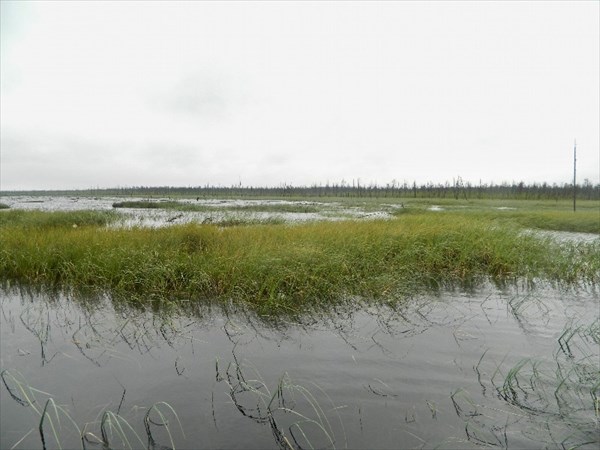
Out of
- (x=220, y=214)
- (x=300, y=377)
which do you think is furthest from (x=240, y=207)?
(x=300, y=377)

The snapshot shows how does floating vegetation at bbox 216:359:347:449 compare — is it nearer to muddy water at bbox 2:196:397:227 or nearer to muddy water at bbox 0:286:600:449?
muddy water at bbox 0:286:600:449

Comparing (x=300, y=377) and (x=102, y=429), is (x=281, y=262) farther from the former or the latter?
(x=102, y=429)

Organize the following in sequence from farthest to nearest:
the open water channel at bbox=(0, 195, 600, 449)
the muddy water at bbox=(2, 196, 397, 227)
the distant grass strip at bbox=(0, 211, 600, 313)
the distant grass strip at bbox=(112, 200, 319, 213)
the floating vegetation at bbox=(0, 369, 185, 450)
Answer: the distant grass strip at bbox=(112, 200, 319, 213) < the muddy water at bbox=(2, 196, 397, 227) < the distant grass strip at bbox=(0, 211, 600, 313) < the open water channel at bbox=(0, 195, 600, 449) < the floating vegetation at bbox=(0, 369, 185, 450)

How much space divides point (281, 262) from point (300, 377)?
409 cm

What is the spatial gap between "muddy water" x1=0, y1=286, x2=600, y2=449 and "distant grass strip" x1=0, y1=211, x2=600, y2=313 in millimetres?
937

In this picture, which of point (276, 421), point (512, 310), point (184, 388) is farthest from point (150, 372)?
point (512, 310)

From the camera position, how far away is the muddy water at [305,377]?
332cm

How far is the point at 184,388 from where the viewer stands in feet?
13.5

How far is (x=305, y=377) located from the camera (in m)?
4.36

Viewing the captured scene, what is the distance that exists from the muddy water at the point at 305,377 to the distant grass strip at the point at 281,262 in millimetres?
937

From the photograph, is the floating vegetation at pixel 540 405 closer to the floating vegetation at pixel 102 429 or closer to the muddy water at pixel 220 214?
the floating vegetation at pixel 102 429

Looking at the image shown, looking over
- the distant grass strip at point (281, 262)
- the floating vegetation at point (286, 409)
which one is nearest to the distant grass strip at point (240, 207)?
the distant grass strip at point (281, 262)

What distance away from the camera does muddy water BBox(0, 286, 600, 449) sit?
332cm

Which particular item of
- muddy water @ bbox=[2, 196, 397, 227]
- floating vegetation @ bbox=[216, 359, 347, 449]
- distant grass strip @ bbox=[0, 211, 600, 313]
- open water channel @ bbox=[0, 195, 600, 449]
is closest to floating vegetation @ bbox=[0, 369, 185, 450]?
open water channel @ bbox=[0, 195, 600, 449]
